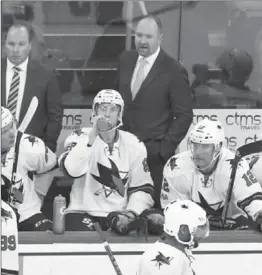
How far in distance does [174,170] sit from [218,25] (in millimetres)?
1063

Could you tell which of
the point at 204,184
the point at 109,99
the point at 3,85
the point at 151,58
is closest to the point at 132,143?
the point at 109,99

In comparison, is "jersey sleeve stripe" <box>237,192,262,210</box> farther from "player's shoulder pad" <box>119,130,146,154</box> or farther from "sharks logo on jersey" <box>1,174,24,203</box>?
"sharks logo on jersey" <box>1,174,24,203</box>

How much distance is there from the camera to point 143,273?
5.05 metres

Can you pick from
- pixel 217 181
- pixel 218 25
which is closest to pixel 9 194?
pixel 217 181

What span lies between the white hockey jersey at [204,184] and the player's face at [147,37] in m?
0.65

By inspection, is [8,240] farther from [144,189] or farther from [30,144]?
[144,189]

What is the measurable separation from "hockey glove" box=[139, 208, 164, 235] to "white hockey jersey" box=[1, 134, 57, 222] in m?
0.64

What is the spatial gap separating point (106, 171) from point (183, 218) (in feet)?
4.11

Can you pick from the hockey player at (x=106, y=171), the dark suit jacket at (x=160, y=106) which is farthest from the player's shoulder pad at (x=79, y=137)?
the dark suit jacket at (x=160, y=106)

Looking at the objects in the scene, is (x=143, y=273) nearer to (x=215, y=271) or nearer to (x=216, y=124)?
(x=215, y=271)

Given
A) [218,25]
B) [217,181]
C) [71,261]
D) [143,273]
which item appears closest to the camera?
[143,273]

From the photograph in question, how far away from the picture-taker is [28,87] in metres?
6.48

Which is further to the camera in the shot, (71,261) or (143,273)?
(71,261)

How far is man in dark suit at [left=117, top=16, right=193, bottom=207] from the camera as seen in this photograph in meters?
6.54
